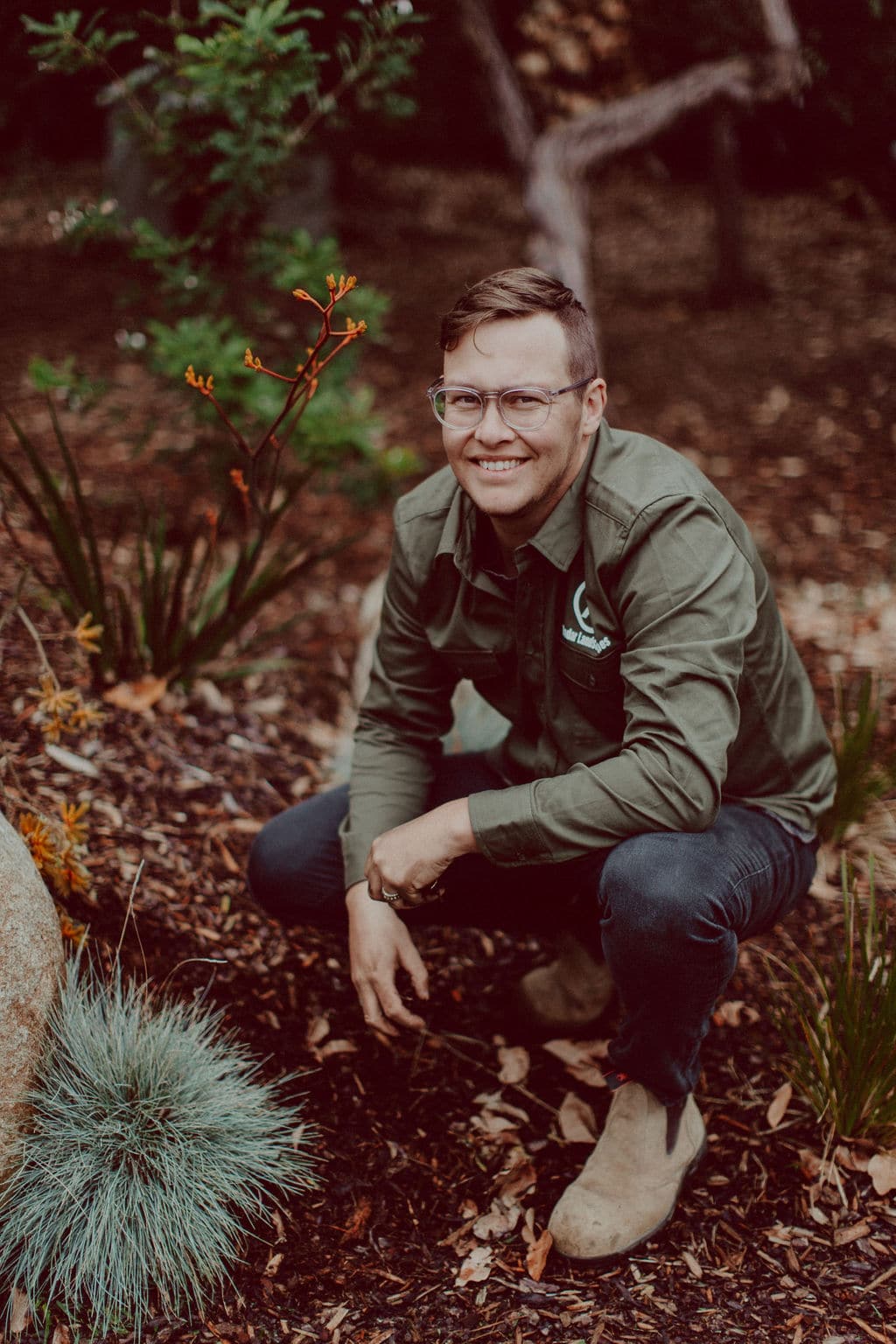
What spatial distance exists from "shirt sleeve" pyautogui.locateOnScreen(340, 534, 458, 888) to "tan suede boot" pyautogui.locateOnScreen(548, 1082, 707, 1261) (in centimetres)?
69

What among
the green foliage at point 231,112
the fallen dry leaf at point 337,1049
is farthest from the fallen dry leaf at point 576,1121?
the green foliage at point 231,112

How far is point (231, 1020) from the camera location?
7.61 feet

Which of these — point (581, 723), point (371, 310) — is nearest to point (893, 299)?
point (371, 310)

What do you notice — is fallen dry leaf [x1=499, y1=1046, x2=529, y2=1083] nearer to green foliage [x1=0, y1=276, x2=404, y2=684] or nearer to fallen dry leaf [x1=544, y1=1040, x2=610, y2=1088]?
fallen dry leaf [x1=544, y1=1040, x2=610, y2=1088]

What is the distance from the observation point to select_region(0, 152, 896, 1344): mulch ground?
188cm

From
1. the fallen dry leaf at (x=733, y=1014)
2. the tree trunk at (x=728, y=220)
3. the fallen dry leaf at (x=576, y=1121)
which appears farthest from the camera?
the tree trunk at (x=728, y=220)

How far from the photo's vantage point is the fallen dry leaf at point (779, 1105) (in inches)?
87.5

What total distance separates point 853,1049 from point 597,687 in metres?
0.81

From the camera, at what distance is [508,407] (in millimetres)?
1846

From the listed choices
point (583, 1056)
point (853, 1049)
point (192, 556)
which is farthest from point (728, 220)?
point (853, 1049)

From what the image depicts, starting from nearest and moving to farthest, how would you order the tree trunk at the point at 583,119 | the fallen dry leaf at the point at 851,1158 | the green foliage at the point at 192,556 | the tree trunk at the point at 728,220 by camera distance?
the fallen dry leaf at the point at 851,1158, the green foliage at the point at 192,556, the tree trunk at the point at 583,119, the tree trunk at the point at 728,220

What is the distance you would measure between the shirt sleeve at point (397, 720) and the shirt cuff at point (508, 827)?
0.32 m

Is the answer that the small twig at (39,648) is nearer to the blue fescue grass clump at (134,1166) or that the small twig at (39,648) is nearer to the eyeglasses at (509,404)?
the blue fescue grass clump at (134,1166)

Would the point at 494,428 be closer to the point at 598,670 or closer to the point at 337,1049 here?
the point at 598,670
